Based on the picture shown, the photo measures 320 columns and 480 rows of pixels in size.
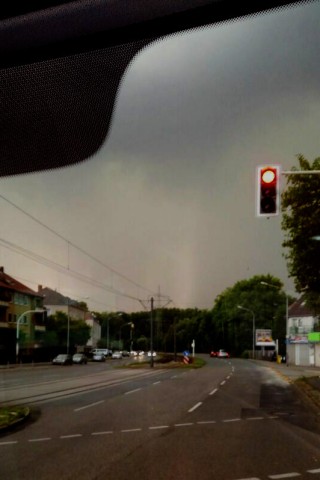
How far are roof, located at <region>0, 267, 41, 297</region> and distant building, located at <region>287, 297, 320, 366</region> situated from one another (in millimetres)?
28966

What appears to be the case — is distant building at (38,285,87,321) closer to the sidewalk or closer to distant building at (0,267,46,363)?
distant building at (0,267,46,363)

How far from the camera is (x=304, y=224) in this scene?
86.9ft

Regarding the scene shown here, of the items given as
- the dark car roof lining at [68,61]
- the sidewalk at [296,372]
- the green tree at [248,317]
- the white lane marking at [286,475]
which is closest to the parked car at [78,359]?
the sidewalk at [296,372]

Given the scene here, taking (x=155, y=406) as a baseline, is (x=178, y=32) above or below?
above

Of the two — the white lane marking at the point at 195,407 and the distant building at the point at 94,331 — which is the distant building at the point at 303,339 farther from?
the white lane marking at the point at 195,407

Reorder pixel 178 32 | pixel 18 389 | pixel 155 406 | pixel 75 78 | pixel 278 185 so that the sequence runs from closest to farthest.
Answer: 1. pixel 178 32
2. pixel 75 78
3. pixel 278 185
4. pixel 155 406
5. pixel 18 389

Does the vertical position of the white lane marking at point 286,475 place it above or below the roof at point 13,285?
below

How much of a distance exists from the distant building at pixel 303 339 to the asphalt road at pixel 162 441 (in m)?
46.9

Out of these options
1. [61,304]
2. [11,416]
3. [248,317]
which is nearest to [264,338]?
[248,317]

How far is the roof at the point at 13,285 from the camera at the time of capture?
113ft

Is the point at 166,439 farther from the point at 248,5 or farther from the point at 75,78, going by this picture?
the point at 248,5

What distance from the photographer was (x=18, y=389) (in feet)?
78.5

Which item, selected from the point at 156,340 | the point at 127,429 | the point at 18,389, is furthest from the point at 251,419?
the point at 156,340

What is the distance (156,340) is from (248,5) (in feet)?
235
